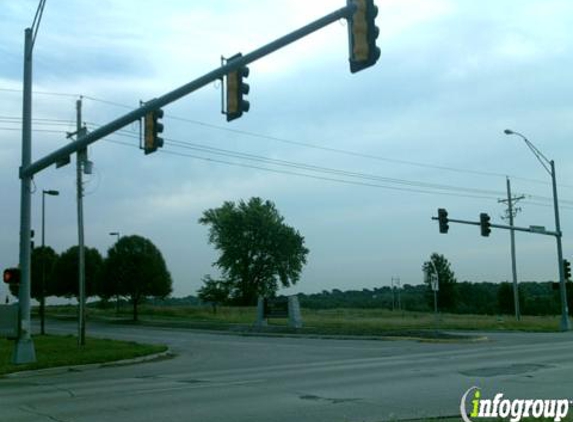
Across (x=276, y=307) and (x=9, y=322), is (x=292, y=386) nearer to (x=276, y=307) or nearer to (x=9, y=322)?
(x=9, y=322)

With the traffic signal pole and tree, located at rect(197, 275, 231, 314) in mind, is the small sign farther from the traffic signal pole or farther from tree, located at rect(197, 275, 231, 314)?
tree, located at rect(197, 275, 231, 314)

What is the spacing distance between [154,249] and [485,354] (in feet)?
141

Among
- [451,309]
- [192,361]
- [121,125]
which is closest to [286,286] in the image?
[451,309]

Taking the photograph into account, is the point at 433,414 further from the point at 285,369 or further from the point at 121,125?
the point at 121,125

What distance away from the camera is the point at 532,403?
412 inches

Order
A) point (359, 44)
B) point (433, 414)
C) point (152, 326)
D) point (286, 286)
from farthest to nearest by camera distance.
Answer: point (286, 286) < point (152, 326) < point (359, 44) < point (433, 414)

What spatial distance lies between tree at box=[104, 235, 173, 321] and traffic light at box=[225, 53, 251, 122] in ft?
152

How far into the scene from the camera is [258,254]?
94.8m

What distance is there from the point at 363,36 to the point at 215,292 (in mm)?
86988

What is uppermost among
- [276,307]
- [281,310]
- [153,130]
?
[153,130]

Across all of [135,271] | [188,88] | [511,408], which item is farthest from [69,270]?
[511,408]

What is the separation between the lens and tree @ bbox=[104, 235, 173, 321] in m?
58.9

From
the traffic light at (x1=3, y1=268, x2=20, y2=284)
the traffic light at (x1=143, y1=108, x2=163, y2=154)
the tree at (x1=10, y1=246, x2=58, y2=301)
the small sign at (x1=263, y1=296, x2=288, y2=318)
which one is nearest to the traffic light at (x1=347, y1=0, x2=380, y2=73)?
the traffic light at (x1=143, y1=108, x2=163, y2=154)

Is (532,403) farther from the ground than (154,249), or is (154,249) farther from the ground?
(154,249)
